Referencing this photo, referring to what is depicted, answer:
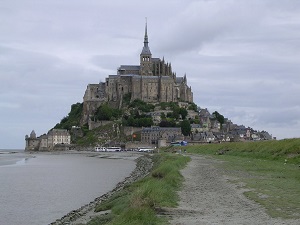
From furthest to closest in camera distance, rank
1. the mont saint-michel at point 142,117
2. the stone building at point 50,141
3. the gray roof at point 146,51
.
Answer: the gray roof at point 146,51 → the stone building at point 50,141 → the mont saint-michel at point 142,117

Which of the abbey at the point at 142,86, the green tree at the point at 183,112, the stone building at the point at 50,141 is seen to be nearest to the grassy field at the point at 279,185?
the green tree at the point at 183,112

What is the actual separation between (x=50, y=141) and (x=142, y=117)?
31.3 m

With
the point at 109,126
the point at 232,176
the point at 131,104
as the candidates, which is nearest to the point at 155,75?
the point at 131,104

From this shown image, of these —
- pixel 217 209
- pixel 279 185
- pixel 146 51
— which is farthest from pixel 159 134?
pixel 217 209

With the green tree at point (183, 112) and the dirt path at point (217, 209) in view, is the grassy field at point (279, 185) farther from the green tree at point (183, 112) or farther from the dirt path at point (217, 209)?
the green tree at point (183, 112)

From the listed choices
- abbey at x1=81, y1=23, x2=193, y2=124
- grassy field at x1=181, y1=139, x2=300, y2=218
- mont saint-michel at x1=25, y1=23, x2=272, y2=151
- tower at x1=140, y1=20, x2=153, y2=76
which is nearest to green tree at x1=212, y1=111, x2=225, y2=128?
mont saint-michel at x1=25, y1=23, x2=272, y2=151

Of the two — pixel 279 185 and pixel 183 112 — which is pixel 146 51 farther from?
pixel 279 185

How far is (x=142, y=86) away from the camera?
128375 millimetres

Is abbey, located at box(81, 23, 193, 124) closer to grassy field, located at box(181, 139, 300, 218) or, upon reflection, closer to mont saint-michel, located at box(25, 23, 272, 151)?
mont saint-michel, located at box(25, 23, 272, 151)

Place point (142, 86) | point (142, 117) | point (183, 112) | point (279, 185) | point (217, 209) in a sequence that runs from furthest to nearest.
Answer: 1. point (142, 86)
2. point (183, 112)
3. point (142, 117)
4. point (279, 185)
5. point (217, 209)

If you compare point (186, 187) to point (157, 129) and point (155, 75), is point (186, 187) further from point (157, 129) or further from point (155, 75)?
point (155, 75)

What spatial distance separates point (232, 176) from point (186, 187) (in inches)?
205

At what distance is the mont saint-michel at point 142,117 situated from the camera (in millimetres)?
116688

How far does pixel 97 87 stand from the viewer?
5369 inches
